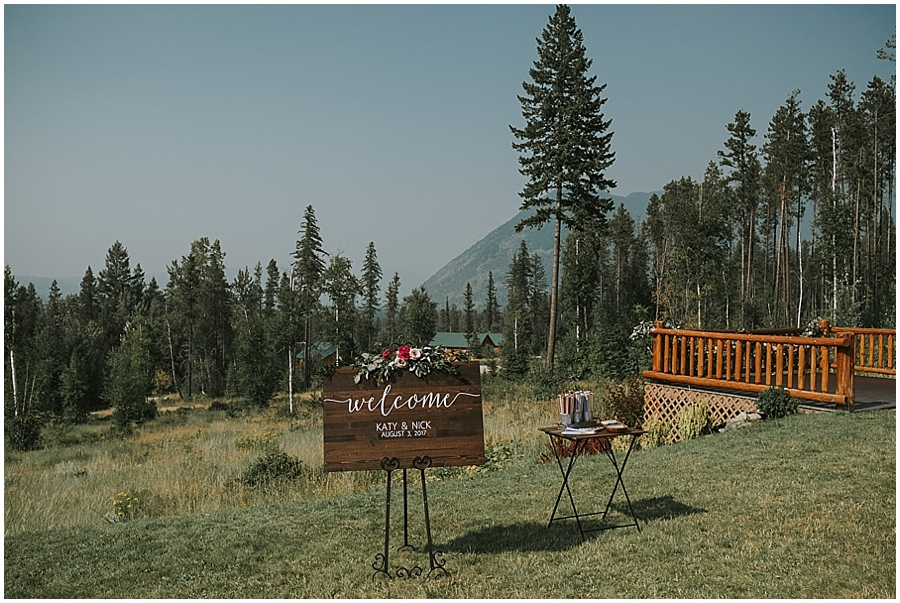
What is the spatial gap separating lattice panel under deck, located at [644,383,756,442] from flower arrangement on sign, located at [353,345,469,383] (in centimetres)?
625

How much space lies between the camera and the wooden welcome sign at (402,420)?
177 inches

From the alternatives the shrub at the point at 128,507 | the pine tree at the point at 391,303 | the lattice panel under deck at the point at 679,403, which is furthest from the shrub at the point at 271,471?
the pine tree at the point at 391,303

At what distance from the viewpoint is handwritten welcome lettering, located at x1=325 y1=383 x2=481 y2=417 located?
4.52 metres

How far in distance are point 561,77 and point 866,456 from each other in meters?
19.3

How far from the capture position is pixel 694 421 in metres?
9.91

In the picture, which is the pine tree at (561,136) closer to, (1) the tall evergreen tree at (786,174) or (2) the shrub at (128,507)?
(1) the tall evergreen tree at (786,174)

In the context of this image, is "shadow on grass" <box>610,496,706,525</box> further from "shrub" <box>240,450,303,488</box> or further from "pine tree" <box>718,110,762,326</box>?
"pine tree" <box>718,110,762,326</box>

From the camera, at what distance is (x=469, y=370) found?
462cm

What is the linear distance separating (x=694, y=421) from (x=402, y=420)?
6543 mm

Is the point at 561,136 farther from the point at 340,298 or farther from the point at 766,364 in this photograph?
the point at 766,364

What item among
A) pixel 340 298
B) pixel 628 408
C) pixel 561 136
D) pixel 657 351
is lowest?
pixel 628 408

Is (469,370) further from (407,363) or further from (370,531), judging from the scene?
(370,531)

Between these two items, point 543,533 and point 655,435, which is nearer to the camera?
point 543,533

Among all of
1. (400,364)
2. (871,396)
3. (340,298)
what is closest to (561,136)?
(340,298)
